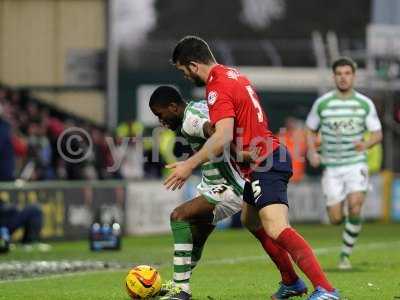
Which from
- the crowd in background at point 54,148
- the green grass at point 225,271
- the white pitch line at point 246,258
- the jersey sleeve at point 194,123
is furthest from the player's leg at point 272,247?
the crowd in background at point 54,148

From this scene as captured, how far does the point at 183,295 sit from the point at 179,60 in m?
1.87

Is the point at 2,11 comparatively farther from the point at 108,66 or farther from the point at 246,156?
the point at 246,156

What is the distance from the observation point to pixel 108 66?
95.2ft

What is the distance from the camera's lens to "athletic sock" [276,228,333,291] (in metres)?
9.42

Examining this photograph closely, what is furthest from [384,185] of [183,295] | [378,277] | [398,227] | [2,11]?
[183,295]

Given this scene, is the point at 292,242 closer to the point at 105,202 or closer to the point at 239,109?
the point at 239,109

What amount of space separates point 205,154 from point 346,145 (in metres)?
5.63

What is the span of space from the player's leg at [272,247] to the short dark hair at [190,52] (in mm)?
1313

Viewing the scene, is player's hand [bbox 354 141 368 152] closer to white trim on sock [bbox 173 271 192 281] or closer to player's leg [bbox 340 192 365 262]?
player's leg [bbox 340 192 365 262]

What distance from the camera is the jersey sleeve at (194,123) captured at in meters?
9.96

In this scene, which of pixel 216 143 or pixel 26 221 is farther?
pixel 26 221

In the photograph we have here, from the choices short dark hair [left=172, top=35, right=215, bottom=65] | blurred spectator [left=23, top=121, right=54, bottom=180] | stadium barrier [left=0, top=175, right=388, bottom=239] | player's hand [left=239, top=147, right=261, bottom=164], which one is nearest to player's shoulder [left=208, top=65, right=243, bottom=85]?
short dark hair [left=172, top=35, right=215, bottom=65]

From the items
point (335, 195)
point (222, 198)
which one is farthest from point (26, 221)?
point (222, 198)

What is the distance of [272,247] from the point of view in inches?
412
